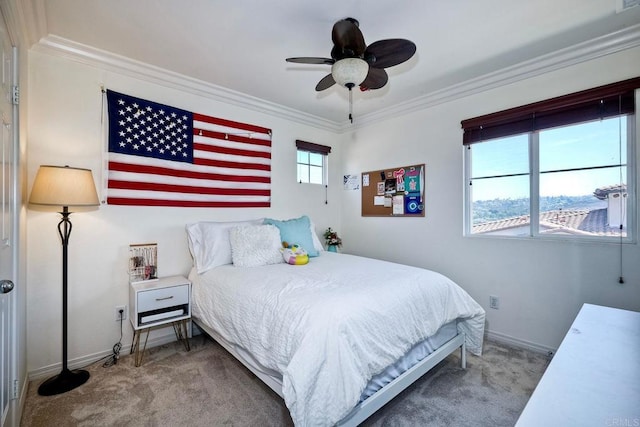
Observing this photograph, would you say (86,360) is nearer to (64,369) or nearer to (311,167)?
(64,369)

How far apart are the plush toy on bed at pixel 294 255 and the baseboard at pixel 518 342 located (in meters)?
2.00

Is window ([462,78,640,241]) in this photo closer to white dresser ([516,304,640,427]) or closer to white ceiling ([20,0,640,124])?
white ceiling ([20,0,640,124])

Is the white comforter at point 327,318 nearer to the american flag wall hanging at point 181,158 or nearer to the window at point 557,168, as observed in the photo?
the american flag wall hanging at point 181,158

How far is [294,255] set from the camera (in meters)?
2.71

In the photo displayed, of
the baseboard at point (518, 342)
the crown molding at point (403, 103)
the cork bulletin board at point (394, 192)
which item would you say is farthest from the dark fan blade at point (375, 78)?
the baseboard at point (518, 342)

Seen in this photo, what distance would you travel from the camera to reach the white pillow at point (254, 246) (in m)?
2.63

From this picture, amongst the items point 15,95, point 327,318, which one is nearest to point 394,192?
point 327,318

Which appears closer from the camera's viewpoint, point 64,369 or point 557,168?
point 64,369

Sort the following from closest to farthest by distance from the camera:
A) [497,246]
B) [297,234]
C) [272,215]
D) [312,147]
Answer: [497,246], [297,234], [272,215], [312,147]

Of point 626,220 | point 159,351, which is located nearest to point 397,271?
point 626,220

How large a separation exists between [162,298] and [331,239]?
232 centimetres

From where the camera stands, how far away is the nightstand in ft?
7.35

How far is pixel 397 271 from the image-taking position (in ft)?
7.36

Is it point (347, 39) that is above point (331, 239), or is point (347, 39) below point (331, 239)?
above
